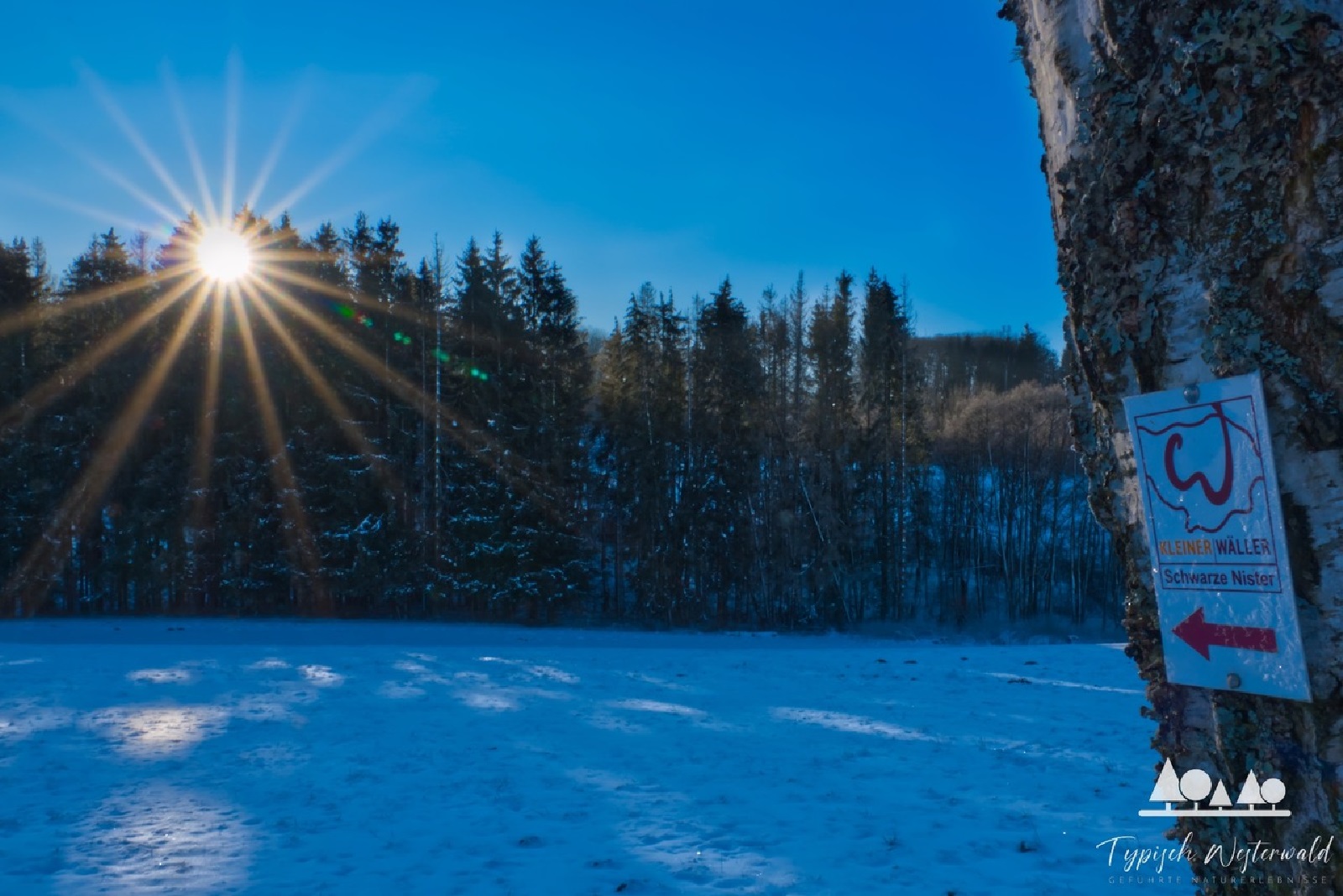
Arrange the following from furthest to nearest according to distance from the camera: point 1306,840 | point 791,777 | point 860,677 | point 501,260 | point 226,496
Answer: point 501,260 → point 226,496 → point 860,677 → point 791,777 → point 1306,840

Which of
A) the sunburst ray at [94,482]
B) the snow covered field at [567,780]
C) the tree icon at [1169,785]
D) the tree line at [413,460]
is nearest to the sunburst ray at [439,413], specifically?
the tree line at [413,460]

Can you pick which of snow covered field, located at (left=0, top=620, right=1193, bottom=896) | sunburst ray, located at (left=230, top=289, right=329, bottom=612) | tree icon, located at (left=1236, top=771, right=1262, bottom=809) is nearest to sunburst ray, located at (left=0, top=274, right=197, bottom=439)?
sunburst ray, located at (left=230, top=289, right=329, bottom=612)

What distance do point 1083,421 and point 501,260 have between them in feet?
99.2

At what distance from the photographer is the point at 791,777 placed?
6918 millimetres

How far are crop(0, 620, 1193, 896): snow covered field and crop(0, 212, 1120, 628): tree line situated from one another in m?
15.6

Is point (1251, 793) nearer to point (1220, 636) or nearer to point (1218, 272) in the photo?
point (1220, 636)

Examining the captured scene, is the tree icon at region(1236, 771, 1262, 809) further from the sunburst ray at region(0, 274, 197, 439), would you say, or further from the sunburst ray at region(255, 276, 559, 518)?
the sunburst ray at region(0, 274, 197, 439)

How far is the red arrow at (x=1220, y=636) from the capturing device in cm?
128

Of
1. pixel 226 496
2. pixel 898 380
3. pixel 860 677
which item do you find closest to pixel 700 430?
pixel 898 380

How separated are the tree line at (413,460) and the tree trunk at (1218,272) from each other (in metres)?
27.2

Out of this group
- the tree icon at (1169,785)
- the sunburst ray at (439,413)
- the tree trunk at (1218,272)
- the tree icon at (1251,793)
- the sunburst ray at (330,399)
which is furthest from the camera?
the sunburst ray at (330,399)

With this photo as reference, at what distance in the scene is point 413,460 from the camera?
29984 mm

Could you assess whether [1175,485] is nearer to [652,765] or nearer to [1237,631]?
[1237,631]

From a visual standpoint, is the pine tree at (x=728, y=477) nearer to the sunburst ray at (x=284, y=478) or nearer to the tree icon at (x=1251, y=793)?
the sunburst ray at (x=284, y=478)
